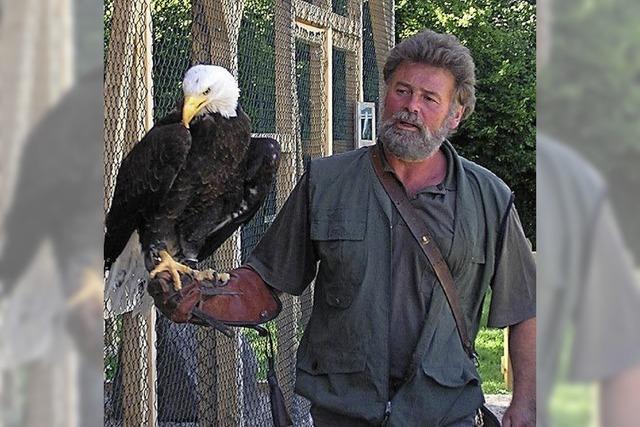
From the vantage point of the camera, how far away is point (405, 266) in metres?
2.82

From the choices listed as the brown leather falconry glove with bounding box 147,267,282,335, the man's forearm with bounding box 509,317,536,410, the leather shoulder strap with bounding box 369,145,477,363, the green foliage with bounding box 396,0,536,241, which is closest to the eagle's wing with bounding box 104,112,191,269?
the brown leather falconry glove with bounding box 147,267,282,335

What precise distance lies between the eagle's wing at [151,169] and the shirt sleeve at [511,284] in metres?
1.19

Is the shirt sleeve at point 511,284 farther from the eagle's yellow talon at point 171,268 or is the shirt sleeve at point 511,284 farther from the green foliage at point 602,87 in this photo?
the green foliage at point 602,87

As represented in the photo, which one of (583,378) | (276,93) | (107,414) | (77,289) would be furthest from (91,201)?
(276,93)

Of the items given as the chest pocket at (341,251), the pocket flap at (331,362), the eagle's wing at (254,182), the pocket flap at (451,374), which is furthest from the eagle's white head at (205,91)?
the pocket flap at (451,374)

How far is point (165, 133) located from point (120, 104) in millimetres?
438

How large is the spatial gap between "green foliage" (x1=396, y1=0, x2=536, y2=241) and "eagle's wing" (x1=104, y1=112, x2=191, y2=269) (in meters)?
11.5

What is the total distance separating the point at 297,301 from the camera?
19.0 ft

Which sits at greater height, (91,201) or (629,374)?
(91,201)

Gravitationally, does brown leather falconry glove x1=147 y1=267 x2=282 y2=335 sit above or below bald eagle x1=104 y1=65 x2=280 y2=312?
below

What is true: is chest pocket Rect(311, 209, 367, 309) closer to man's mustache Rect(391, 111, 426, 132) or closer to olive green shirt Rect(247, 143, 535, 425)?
olive green shirt Rect(247, 143, 535, 425)

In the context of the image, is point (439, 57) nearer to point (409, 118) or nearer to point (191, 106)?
point (409, 118)

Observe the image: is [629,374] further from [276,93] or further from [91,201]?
[276,93]

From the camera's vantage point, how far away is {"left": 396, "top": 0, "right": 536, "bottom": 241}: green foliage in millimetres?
14984
